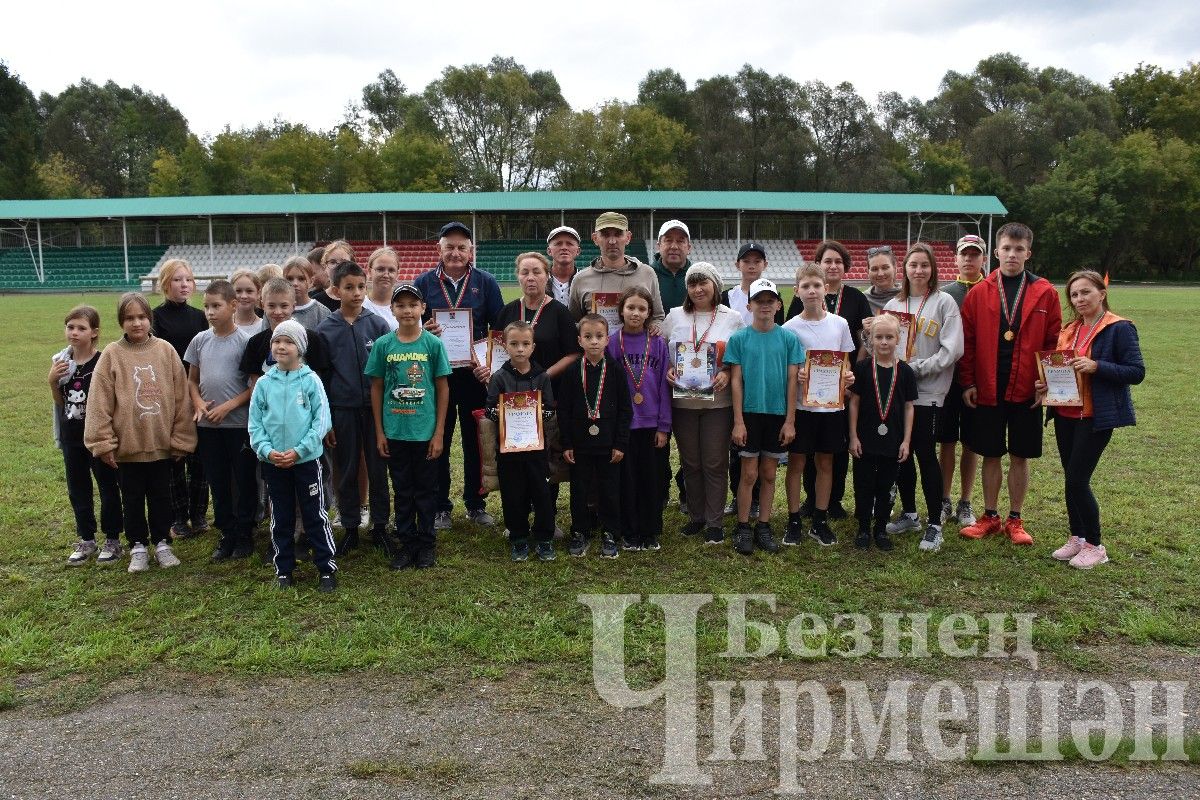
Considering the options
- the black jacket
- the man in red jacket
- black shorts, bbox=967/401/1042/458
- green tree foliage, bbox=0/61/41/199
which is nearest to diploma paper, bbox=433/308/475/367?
the black jacket

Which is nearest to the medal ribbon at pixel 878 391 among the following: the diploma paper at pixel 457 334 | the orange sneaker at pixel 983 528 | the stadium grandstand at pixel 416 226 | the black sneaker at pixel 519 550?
the orange sneaker at pixel 983 528

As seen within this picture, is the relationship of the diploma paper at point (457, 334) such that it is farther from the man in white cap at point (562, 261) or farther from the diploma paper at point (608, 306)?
the diploma paper at point (608, 306)

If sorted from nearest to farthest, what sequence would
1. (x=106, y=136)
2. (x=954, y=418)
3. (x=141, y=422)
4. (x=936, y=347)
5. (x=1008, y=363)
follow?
1. (x=141, y=422)
2. (x=1008, y=363)
3. (x=936, y=347)
4. (x=954, y=418)
5. (x=106, y=136)

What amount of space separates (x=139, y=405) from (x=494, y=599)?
2.61 metres

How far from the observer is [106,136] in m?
75.2

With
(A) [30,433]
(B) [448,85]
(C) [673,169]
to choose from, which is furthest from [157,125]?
(A) [30,433]

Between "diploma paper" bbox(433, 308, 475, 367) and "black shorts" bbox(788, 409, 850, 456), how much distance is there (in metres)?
2.34

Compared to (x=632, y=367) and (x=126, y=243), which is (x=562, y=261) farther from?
(x=126, y=243)

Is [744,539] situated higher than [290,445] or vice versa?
[290,445]

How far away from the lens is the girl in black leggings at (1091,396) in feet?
17.4

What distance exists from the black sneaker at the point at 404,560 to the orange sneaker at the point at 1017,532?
4.09m

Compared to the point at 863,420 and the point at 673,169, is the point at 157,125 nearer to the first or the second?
the point at 673,169

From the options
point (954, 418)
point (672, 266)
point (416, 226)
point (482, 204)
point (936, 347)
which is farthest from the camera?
Result: point (416, 226)

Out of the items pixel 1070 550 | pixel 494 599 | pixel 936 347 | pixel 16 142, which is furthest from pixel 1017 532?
pixel 16 142
